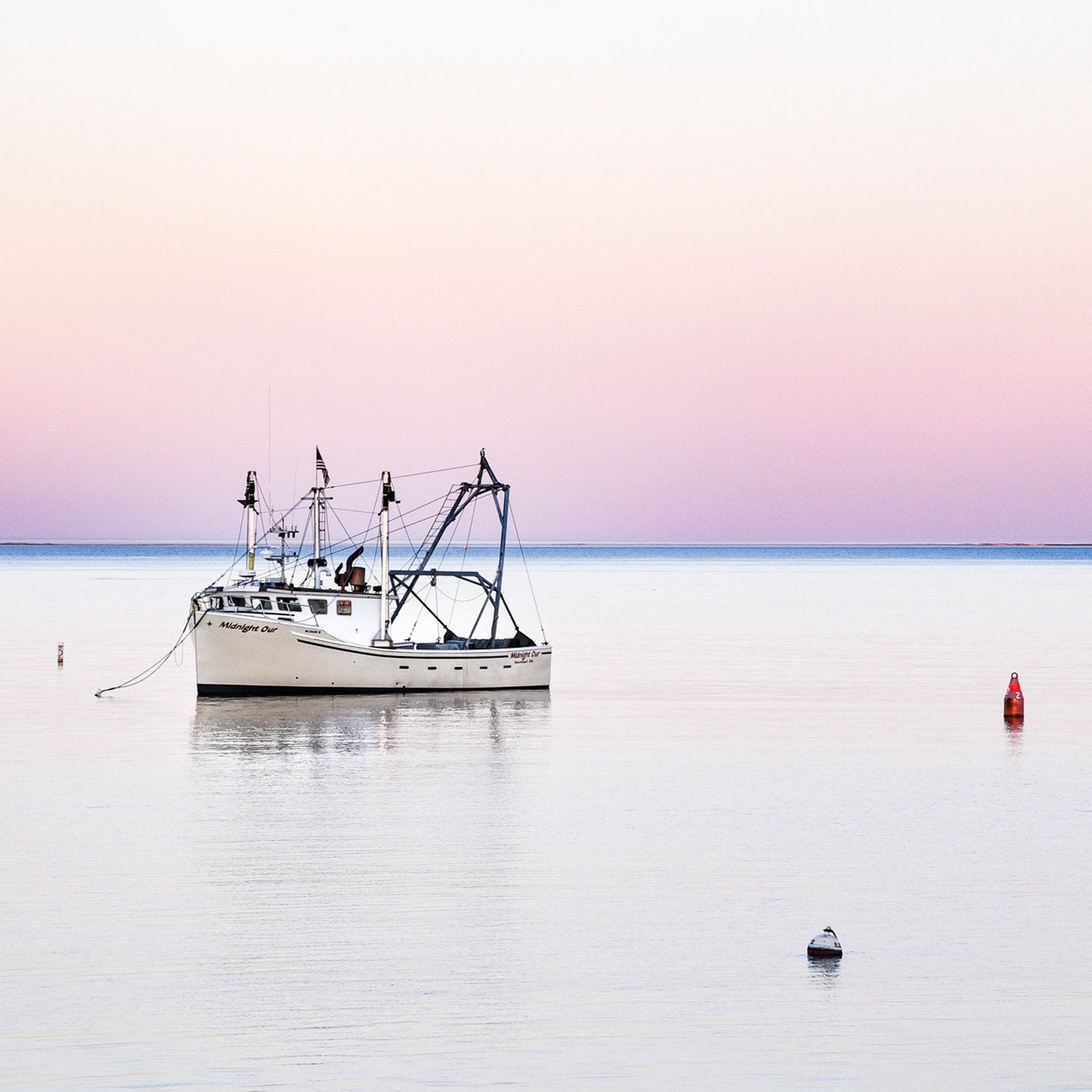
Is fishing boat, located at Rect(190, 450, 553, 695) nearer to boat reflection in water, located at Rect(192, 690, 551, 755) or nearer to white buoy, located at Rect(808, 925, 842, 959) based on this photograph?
boat reflection in water, located at Rect(192, 690, 551, 755)

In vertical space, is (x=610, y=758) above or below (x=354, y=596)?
below

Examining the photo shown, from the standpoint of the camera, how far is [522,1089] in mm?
13648

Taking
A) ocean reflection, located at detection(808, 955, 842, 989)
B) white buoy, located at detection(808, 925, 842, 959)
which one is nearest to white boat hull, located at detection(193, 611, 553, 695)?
white buoy, located at detection(808, 925, 842, 959)

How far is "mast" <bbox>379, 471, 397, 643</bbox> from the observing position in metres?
49.8

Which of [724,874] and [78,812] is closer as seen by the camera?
[724,874]

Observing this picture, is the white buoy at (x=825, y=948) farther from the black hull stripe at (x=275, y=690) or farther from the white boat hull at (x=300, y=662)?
the black hull stripe at (x=275, y=690)

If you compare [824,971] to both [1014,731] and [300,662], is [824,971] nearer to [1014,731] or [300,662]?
[1014,731]

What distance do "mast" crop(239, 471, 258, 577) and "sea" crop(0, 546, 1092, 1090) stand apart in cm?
756

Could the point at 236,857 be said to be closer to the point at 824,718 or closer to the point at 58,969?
the point at 58,969

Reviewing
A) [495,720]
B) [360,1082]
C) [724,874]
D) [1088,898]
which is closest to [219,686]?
[495,720]

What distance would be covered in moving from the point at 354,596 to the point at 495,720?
27.6 feet

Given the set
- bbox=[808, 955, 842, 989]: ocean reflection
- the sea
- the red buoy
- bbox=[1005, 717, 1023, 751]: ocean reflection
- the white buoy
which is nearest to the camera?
the sea

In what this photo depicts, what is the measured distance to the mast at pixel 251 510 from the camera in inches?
2125

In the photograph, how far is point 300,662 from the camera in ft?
158
